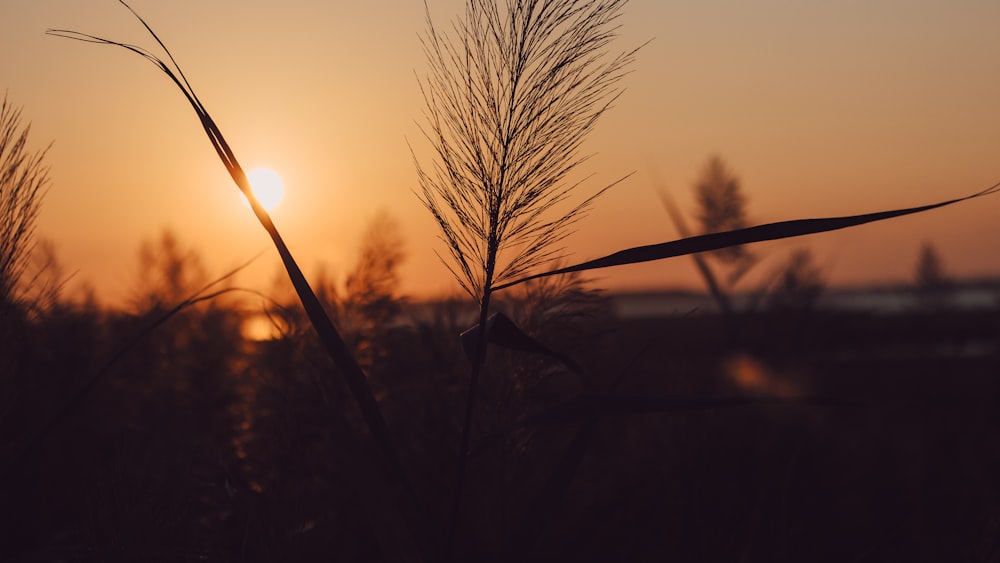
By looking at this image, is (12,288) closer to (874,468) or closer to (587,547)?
(587,547)

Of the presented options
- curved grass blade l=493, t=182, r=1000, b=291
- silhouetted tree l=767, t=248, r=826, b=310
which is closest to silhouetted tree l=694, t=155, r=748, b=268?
silhouetted tree l=767, t=248, r=826, b=310

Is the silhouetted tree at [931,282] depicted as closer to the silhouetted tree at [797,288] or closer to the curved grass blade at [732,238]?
the silhouetted tree at [797,288]

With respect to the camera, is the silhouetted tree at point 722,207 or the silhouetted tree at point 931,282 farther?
the silhouetted tree at point 931,282

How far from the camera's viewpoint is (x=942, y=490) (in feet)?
8.32

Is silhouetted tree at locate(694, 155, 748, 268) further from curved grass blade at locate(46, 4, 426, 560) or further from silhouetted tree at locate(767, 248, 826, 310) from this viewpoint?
curved grass blade at locate(46, 4, 426, 560)

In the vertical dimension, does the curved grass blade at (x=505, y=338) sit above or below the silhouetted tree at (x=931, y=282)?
above

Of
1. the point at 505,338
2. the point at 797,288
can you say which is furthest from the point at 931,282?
the point at 505,338

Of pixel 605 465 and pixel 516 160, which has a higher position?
pixel 516 160

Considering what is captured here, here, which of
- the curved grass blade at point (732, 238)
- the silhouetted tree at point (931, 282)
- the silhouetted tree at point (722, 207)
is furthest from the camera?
the silhouetted tree at point (931, 282)

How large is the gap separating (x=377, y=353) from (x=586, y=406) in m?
1.71

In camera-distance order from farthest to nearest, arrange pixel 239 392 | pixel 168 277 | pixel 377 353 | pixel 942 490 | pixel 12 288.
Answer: pixel 168 277 → pixel 239 392 → pixel 377 353 → pixel 942 490 → pixel 12 288

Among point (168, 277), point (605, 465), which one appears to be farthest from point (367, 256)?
point (168, 277)

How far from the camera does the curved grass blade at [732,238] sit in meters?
1.28

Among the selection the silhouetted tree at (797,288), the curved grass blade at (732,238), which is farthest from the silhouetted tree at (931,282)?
the curved grass blade at (732,238)
